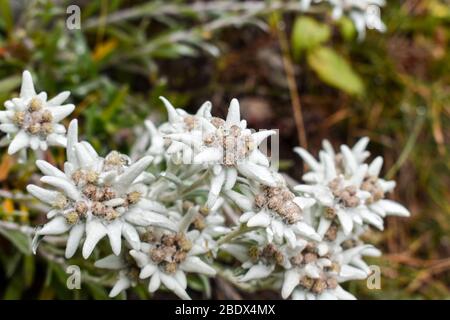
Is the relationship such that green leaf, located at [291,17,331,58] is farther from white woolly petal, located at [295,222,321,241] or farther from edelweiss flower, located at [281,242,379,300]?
white woolly petal, located at [295,222,321,241]

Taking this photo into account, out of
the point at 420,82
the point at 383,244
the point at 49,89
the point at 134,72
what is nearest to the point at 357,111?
the point at 420,82

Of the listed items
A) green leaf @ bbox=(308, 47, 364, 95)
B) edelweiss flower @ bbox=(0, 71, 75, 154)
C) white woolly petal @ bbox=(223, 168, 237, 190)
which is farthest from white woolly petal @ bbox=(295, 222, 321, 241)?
green leaf @ bbox=(308, 47, 364, 95)

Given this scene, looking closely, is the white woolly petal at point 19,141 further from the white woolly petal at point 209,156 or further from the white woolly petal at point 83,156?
the white woolly petal at point 209,156

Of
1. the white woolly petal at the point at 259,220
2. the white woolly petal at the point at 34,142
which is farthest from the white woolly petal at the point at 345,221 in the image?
the white woolly petal at the point at 34,142

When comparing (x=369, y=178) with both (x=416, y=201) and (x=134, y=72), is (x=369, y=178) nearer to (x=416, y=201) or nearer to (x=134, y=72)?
(x=416, y=201)

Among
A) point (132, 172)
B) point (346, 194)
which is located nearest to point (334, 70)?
point (346, 194)
